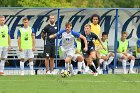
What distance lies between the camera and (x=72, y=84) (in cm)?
1522

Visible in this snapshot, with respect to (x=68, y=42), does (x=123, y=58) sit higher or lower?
lower

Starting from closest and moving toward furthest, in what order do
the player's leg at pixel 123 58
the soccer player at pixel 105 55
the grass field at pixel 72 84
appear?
the grass field at pixel 72 84
the soccer player at pixel 105 55
the player's leg at pixel 123 58

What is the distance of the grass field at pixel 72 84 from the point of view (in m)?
13.9

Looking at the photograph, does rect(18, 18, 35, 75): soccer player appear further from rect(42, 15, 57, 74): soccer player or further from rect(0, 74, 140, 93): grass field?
rect(0, 74, 140, 93): grass field

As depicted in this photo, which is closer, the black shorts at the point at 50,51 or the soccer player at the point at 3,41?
the soccer player at the point at 3,41

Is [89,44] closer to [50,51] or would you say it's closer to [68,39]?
[68,39]

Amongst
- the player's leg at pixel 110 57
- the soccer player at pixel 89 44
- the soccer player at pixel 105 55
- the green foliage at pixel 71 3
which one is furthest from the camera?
the green foliage at pixel 71 3

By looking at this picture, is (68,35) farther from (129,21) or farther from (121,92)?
(129,21)

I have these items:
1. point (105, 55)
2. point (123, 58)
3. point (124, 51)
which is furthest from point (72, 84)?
point (124, 51)

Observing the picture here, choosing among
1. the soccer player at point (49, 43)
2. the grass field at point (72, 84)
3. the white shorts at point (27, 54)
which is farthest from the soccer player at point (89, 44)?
the white shorts at point (27, 54)

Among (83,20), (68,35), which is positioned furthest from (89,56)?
→ (83,20)

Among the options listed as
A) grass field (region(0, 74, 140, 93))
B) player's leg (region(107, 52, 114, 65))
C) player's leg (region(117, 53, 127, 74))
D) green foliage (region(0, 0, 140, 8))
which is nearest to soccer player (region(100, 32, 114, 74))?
player's leg (region(107, 52, 114, 65))

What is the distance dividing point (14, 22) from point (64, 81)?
7832mm

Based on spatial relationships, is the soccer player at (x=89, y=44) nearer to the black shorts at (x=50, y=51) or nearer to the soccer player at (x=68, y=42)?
the soccer player at (x=68, y=42)
